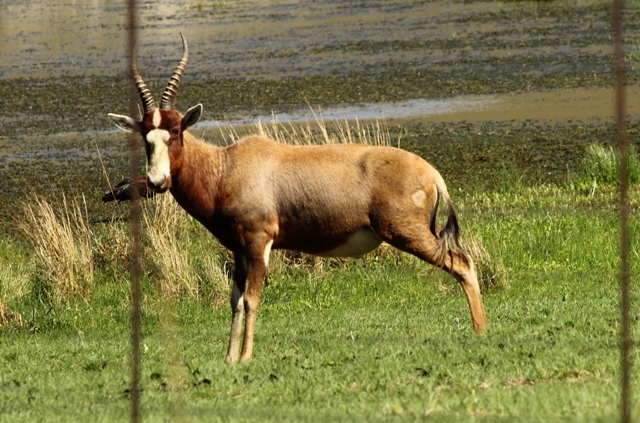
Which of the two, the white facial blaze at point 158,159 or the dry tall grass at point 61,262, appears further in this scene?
the dry tall grass at point 61,262

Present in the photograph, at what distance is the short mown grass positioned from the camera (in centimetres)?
812

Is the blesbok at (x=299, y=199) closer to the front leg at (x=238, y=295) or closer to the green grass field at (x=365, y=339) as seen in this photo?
the front leg at (x=238, y=295)

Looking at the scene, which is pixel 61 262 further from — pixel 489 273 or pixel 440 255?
pixel 440 255

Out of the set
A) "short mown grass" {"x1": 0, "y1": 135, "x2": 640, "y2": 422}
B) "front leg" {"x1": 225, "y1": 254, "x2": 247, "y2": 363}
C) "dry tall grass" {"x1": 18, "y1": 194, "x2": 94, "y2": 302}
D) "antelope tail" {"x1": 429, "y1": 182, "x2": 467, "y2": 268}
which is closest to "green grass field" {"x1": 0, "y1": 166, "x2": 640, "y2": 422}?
"short mown grass" {"x1": 0, "y1": 135, "x2": 640, "y2": 422}

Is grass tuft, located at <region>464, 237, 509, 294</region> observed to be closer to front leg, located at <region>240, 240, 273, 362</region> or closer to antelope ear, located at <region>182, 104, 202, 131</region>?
front leg, located at <region>240, 240, 273, 362</region>

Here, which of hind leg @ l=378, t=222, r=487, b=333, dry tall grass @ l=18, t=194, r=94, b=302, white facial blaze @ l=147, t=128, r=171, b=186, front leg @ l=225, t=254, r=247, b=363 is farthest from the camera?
dry tall grass @ l=18, t=194, r=94, b=302

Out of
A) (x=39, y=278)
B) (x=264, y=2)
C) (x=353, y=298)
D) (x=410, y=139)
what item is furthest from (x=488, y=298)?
(x=264, y=2)

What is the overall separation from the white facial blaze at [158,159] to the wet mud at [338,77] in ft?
31.6

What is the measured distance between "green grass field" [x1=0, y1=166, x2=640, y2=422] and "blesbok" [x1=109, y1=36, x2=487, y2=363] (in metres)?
0.72

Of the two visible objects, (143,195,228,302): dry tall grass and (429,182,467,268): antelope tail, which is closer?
(429,182,467,268): antelope tail

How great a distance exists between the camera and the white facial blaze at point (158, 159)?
10.5m

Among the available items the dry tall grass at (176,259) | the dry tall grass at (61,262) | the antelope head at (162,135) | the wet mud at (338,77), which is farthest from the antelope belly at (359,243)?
the wet mud at (338,77)

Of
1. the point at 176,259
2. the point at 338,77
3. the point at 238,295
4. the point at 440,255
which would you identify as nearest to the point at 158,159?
the point at 238,295

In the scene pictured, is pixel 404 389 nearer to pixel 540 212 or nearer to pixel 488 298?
pixel 488 298
